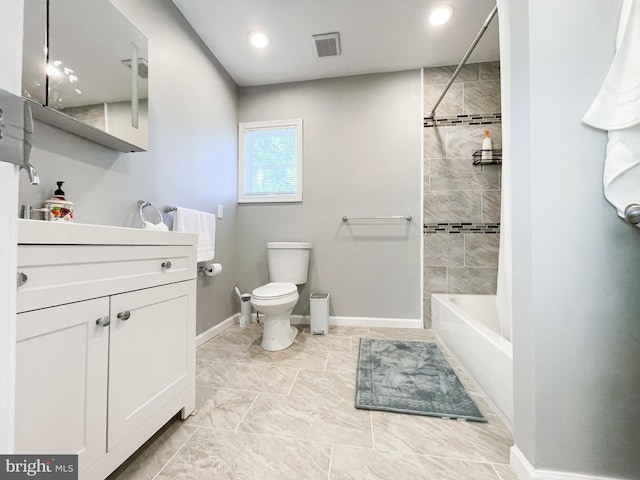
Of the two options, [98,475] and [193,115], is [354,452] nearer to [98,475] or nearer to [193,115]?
[98,475]

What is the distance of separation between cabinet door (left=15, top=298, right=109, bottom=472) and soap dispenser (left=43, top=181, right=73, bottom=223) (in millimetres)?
469

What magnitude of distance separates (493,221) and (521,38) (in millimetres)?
1678

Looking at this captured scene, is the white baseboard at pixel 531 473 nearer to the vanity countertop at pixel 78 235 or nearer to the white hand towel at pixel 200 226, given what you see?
the vanity countertop at pixel 78 235

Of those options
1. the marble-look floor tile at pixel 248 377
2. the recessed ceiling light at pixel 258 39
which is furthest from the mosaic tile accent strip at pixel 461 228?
the recessed ceiling light at pixel 258 39

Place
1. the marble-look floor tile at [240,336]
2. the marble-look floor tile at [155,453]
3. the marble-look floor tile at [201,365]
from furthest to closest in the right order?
the marble-look floor tile at [240,336] < the marble-look floor tile at [201,365] < the marble-look floor tile at [155,453]

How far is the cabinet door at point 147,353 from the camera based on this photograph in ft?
2.56

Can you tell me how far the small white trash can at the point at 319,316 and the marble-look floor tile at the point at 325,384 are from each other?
24.8 inches

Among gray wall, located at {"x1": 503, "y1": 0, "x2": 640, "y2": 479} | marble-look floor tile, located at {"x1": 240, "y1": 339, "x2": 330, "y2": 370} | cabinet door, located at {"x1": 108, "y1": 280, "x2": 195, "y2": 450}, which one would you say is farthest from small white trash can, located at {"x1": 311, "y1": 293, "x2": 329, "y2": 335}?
gray wall, located at {"x1": 503, "y1": 0, "x2": 640, "y2": 479}

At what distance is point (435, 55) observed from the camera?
2158 mm

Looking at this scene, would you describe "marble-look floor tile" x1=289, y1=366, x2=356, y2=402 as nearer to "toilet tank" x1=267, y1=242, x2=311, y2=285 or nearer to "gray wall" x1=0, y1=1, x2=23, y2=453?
"toilet tank" x1=267, y1=242, x2=311, y2=285

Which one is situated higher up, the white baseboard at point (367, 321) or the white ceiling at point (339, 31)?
the white ceiling at point (339, 31)

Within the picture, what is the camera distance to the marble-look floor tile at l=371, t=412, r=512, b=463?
3.13 feet

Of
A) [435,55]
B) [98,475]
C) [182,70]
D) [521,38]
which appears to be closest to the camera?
[98,475]

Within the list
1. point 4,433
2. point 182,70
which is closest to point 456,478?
point 4,433
